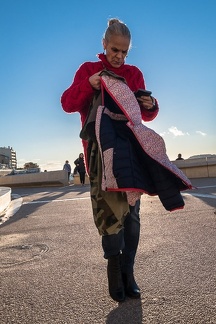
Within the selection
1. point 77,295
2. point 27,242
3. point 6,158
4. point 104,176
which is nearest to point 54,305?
point 77,295

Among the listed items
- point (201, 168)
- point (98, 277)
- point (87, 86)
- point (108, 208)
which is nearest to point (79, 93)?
point (87, 86)

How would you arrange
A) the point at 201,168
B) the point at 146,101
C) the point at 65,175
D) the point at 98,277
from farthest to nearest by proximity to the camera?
the point at 65,175 < the point at 201,168 < the point at 98,277 < the point at 146,101

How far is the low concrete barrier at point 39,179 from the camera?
20594mm

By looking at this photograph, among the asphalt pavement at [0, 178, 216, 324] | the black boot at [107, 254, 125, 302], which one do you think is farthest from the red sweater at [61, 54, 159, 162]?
the asphalt pavement at [0, 178, 216, 324]

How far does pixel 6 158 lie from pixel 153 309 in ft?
352

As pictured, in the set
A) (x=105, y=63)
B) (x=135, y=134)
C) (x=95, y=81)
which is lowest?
(x=135, y=134)

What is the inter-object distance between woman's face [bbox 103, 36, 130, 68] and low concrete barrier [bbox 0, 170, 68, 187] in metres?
18.5

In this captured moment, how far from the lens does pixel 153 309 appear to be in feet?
6.08

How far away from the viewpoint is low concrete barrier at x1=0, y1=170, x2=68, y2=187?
20.6 m

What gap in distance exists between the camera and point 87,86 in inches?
84.0

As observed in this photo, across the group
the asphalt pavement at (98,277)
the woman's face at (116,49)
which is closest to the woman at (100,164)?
the woman's face at (116,49)

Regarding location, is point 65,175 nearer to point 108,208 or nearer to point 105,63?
point 105,63

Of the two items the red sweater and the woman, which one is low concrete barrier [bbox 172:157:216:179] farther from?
the woman

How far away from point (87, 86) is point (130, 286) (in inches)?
52.0
